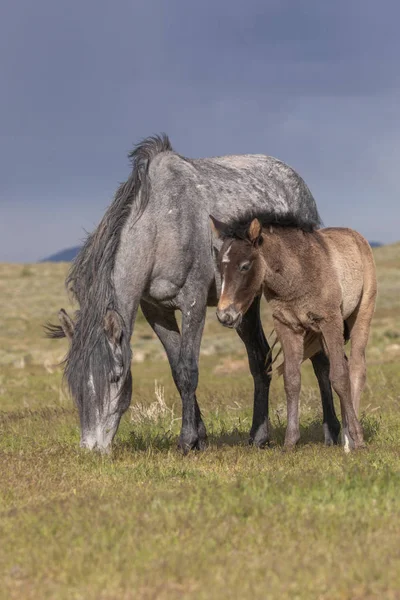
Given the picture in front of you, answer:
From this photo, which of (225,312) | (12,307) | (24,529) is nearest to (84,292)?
(225,312)

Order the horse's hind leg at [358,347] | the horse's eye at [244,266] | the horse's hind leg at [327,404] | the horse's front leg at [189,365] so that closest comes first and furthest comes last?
1. the horse's eye at [244,266]
2. the horse's hind leg at [358,347]
3. the horse's front leg at [189,365]
4. the horse's hind leg at [327,404]

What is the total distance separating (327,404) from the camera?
1051 centimetres

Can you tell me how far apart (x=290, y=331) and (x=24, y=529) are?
3933 millimetres

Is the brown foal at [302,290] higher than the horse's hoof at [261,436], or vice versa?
the brown foal at [302,290]

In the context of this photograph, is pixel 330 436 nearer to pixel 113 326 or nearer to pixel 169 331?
pixel 169 331

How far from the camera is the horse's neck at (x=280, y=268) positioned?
8.61 meters

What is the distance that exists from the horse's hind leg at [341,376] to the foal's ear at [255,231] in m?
1.17

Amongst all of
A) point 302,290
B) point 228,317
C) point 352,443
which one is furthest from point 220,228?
point 352,443

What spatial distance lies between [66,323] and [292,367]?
241 cm

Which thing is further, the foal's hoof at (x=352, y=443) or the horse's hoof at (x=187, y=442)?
the horse's hoof at (x=187, y=442)

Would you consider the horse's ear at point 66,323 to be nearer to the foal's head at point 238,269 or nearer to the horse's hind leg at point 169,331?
the horse's hind leg at point 169,331

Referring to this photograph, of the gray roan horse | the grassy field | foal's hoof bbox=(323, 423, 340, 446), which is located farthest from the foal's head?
foal's hoof bbox=(323, 423, 340, 446)

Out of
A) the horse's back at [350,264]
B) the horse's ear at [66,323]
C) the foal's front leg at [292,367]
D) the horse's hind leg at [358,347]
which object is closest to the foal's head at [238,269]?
the foal's front leg at [292,367]

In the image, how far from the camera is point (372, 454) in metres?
8.51
